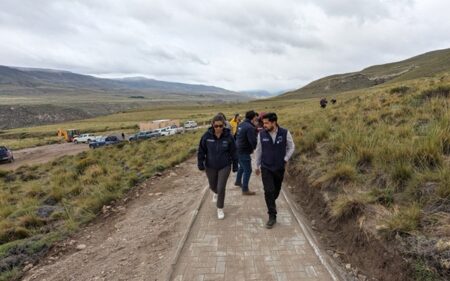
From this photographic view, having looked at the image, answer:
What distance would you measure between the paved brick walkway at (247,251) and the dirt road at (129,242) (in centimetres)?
41

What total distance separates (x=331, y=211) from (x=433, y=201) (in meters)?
1.79

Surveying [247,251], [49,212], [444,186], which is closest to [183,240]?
[247,251]

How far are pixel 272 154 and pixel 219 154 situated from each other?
3.53ft

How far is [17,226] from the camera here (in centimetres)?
813

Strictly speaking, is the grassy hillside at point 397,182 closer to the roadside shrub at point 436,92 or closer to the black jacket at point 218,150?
the black jacket at point 218,150

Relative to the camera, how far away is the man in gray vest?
5809 millimetres

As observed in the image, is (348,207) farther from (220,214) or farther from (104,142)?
(104,142)

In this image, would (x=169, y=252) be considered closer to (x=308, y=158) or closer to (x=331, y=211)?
(x=331, y=211)

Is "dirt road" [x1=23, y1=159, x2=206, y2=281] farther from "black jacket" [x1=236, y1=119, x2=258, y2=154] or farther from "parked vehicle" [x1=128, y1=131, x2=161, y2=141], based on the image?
"parked vehicle" [x1=128, y1=131, x2=161, y2=141]

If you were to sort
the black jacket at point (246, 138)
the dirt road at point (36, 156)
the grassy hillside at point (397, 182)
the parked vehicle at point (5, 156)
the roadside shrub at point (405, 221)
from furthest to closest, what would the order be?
the parked vehicle at point (5, 156)
the dirt road at point (36, 156)
the black jacket at point (246, 138)
the roadside shrub at point (405, 221)
the grassy hillside at point (397, 182)

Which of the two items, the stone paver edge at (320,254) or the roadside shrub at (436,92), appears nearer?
the stone paver edge at (320,254)

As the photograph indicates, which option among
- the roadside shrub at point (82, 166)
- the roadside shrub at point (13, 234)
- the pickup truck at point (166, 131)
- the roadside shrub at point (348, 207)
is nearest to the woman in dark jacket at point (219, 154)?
the roadside shrub at point (348, 207)

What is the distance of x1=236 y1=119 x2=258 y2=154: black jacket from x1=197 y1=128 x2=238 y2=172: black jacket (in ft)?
4.19

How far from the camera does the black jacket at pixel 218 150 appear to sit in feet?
20.7
